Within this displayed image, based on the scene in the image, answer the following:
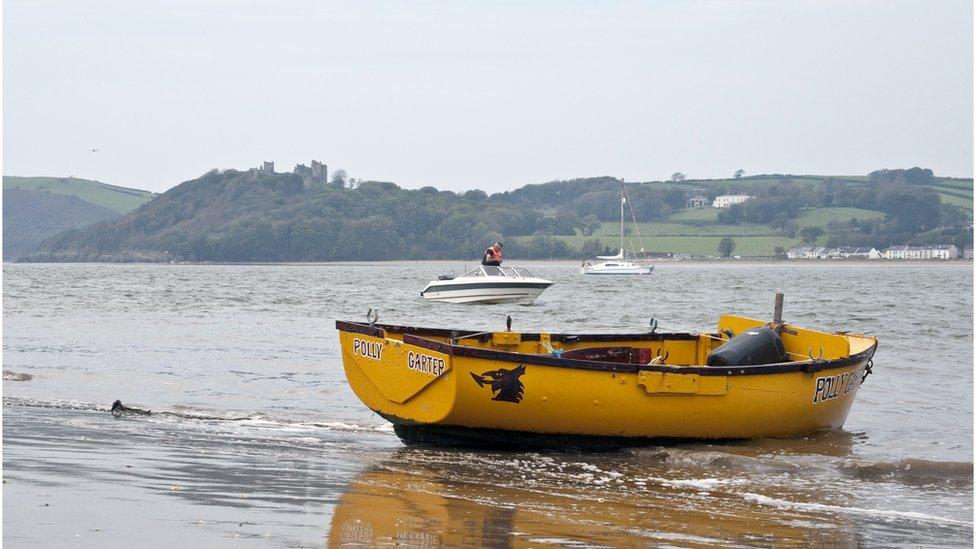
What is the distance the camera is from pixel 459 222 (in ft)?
544

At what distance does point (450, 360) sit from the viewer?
411 inches

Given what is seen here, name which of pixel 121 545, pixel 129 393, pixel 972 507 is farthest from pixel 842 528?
pixel 129 393

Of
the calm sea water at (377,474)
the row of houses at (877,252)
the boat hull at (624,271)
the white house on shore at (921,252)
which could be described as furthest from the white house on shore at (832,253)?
the calm sea water at (377,474)

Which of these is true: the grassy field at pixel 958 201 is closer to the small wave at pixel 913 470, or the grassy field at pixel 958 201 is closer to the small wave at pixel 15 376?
the small wave at pixel 15 376

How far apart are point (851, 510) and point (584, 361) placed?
9.48ft

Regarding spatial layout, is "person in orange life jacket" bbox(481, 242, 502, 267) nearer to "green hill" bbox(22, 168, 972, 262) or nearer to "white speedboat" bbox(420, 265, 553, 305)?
"white speedboat" bbox(420, 265, 553, 305)

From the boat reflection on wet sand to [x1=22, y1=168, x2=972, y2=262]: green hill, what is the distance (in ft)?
433

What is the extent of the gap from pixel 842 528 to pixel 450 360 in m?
3.77

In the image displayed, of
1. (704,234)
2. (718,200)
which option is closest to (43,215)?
(718,200)

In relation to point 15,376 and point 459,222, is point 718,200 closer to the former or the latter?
point 459,222

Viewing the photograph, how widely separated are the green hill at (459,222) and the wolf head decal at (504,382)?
13234 cm

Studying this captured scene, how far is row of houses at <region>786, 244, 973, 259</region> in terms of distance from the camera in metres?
150

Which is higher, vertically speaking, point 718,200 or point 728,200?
point 718,200

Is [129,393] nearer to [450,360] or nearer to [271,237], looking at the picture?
[450,360]
